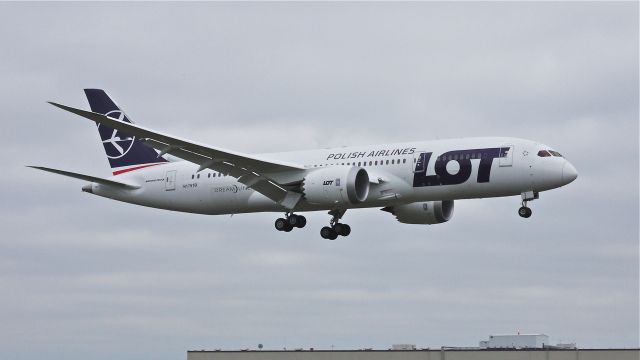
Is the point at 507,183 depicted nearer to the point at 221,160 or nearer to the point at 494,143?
the point at 494,143

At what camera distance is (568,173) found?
2239 inches

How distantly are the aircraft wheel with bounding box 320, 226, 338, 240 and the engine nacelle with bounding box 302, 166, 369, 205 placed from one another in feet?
20.4

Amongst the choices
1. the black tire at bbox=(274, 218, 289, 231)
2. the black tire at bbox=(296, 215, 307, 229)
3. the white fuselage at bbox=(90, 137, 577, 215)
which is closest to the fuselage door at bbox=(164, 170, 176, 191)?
the white fuselage at bbox=(90, 137, 577, 215)

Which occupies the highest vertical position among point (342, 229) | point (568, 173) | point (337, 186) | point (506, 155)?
point (506, 155)

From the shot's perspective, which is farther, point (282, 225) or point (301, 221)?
point (282, 225)

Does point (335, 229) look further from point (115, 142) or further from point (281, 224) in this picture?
point (115, 142)

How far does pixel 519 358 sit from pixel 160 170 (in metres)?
22.8

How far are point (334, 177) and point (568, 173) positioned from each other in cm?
1132

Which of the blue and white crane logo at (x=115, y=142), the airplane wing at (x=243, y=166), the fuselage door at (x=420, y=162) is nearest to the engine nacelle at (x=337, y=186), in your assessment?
the airplane wing at (x=243, y=166)

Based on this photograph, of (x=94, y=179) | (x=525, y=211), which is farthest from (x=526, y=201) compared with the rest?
(x=94, y=179)

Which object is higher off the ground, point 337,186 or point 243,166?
point 243,166

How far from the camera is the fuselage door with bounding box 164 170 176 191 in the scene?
66312 millimetres

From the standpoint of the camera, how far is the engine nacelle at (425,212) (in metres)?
66.4

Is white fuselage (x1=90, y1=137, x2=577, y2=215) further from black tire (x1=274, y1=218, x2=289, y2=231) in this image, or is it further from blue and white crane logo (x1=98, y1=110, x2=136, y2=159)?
blue and white crane logo (x1=98, y1=110, x2=136, y2=159)
